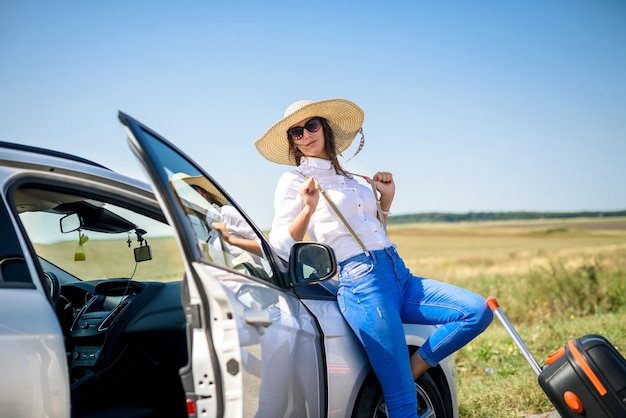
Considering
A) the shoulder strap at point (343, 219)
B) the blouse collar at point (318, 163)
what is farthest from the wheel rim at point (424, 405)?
the blouse collar at point (318, 163)

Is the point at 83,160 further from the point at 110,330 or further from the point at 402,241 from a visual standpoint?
the point at 402,241

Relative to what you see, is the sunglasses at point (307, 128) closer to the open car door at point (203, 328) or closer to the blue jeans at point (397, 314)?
the blue jeans at point (397, 314)

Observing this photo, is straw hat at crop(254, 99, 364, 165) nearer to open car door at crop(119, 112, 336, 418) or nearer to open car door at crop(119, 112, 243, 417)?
open car door at crop(119, 112, 336, 418)

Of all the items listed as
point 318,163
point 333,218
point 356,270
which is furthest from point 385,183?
point 356,270

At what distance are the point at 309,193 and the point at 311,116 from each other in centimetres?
85

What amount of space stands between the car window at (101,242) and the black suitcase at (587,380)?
1.78 metres

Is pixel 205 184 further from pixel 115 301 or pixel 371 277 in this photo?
pixel 115 301

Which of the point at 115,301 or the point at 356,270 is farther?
the point at 115,301

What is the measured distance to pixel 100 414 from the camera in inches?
116

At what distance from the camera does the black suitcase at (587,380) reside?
313 cm

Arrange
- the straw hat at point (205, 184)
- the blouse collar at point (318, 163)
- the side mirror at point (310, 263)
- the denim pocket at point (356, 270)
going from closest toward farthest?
the straw hat at point (205, 184), the side mirror at point (310, 263), the denim pocket at point (356, 270), the blouse collar at point (318, 163)

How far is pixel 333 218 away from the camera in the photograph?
136 inches

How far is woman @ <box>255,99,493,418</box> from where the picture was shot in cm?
316

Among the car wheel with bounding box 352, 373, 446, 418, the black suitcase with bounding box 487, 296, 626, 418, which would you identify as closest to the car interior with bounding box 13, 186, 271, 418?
the car wheel with bounding box 352, 373, 446, 418
